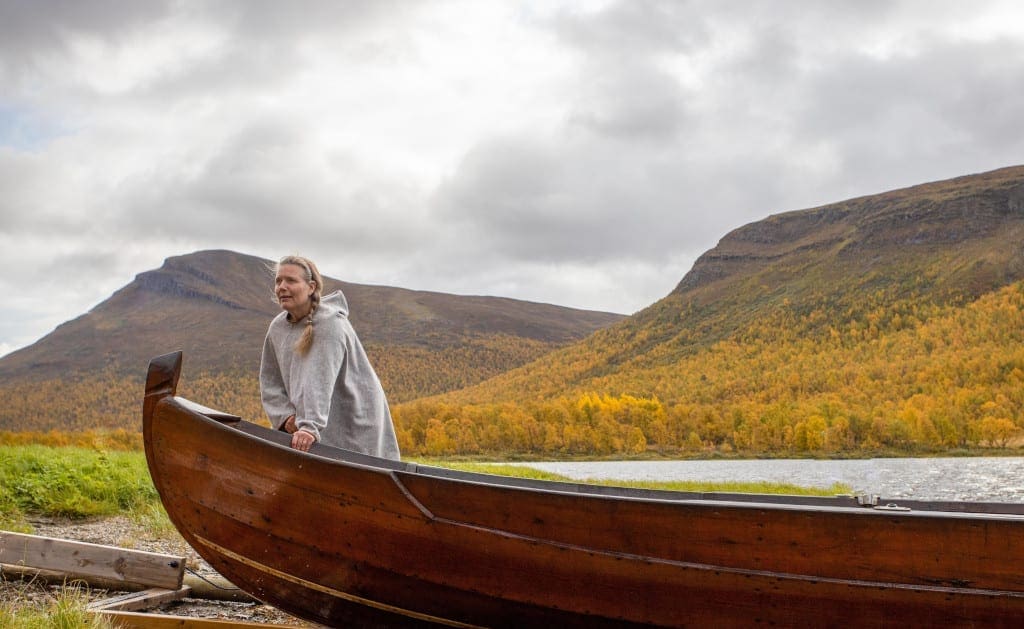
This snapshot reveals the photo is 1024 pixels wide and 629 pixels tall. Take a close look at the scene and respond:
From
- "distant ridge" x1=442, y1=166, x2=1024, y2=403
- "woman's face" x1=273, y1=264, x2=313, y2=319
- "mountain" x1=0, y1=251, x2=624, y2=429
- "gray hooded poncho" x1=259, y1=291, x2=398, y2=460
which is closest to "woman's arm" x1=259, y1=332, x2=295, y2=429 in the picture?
"gray hooded poncho" x1=259, y1=291, x2=398, y2=460

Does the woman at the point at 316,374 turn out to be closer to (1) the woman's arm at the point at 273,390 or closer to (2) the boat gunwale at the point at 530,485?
(1) the woman's arm at the point at 273,390

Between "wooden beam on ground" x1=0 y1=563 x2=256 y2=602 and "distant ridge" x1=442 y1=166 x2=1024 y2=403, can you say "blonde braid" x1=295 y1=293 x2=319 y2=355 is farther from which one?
"distant ridge" x1=442 y1=166 x2=1024 y2=403

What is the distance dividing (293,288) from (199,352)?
14130cm

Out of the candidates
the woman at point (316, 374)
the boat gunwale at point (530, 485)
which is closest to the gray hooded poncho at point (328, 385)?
the woman at point (316, 374)

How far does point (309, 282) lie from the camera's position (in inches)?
195

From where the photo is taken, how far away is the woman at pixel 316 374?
467 centimetres

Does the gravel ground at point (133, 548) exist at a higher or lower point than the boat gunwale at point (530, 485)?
lower

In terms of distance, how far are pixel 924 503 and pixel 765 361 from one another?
356 feet

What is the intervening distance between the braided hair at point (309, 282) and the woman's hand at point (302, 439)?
0.52 m

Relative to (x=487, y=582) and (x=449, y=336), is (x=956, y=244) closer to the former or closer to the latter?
(x=449, y=336)

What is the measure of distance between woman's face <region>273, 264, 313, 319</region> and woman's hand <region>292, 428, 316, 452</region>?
812 millimetres

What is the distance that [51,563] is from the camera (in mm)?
5898

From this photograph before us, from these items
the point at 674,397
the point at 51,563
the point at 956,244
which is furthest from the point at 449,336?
the point at 51,563

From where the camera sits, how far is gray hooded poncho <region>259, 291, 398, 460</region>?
468cm
